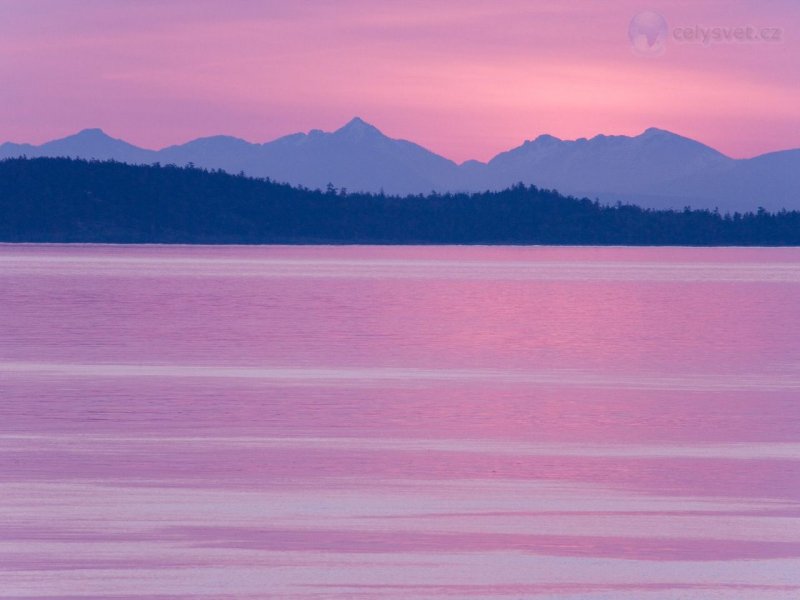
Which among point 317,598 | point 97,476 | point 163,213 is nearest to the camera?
point 317,598

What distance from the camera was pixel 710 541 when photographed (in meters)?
10.9

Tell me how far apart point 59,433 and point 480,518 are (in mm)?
5771

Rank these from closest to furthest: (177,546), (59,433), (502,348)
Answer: (177,546)
(59,433)
(502,348)

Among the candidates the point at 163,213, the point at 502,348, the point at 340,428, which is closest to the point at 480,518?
the point at 340,428

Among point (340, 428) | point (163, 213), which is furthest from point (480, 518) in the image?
point (163, 213)

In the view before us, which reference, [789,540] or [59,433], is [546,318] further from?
[789,540]

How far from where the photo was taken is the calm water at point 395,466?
10.1 meters

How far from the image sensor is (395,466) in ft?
45.8

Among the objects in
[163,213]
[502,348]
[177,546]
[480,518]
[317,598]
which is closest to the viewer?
[317,598]

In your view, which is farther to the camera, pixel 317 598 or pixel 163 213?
pixel 163 213

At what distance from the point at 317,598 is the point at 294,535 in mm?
1666

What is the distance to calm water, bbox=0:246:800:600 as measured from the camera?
1006 cm

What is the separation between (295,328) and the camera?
32.9 m

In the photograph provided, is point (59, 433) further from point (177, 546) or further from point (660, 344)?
point (660, 344)
